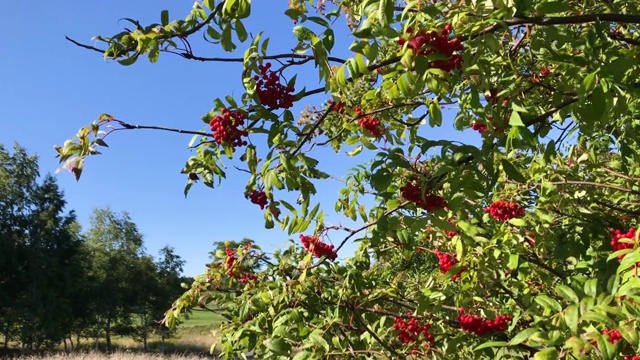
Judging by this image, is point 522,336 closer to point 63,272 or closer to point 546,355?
point 546,355

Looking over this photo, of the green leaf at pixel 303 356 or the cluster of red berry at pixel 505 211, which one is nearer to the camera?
the green leaf at pixel 303 356

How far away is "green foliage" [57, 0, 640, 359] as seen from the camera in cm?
169

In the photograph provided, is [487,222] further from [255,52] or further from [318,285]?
[255,52]

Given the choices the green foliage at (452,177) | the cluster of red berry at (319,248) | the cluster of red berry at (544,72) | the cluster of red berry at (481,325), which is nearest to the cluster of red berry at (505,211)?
the green foliage at (452,177)

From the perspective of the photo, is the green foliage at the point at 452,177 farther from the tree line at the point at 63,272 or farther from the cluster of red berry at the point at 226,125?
the tree line at the point at 63,272

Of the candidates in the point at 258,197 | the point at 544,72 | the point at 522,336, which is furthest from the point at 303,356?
the point at 544,72

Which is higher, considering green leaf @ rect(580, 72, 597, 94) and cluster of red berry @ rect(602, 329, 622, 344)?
green leaf @ rect(580, 72, 597, 94)

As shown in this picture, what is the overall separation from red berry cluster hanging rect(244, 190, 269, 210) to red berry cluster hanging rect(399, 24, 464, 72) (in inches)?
41.2

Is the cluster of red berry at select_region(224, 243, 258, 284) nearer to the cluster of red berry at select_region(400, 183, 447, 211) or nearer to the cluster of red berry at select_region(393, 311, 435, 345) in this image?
the cluster of red berry at select_region(393, 311, 435, 345)

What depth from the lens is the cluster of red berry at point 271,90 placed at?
2.06 metres

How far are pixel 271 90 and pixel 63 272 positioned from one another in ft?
95.7

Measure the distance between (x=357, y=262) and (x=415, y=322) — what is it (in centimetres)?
54

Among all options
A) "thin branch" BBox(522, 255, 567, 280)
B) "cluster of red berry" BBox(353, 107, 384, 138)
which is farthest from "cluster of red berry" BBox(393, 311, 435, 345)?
"cluster of red berry" BBox(353, 107, 384, 138)

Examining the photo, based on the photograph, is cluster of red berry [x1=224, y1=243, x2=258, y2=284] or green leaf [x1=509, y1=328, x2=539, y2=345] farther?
cluster of red berry [x1=224, y1=243, x2=258, y2=284]
